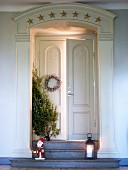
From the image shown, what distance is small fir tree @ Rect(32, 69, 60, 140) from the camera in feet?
21.4

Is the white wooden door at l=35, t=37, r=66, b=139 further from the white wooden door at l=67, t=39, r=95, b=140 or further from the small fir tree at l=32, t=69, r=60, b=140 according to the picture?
the small fir tree at l=32, t=69, r=60, b=140

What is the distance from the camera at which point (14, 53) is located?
20.1ft

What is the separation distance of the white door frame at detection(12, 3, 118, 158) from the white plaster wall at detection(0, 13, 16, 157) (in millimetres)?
101

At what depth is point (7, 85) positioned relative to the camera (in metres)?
6.12

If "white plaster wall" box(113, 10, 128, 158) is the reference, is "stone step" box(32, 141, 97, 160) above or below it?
below

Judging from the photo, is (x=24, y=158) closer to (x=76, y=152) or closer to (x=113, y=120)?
(x=76, y=152)

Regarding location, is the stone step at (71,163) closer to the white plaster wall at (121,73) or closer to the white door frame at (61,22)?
the white door frame at (61,22)

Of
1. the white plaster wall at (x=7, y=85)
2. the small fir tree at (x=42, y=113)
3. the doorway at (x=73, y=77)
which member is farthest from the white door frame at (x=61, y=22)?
the doorway at (x=73, y=77)

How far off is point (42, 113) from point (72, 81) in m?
1.04

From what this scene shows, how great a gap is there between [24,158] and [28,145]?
0.23 meters

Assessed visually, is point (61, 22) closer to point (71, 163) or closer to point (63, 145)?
point (63, 145)

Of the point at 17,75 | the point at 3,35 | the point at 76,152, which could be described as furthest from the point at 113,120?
the point at 3,35

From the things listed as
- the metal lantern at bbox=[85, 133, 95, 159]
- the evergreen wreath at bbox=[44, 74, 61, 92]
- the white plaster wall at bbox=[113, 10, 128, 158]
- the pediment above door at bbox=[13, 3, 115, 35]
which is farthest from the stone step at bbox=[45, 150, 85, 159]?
the pediment above door at bbox=[13, 3, 115, 35]

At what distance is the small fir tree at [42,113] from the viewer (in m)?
6.51
